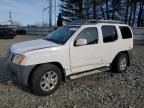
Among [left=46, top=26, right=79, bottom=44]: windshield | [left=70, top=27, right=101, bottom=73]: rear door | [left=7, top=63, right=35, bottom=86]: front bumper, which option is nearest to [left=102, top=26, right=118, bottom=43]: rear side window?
[left=70, top=27, right=101, bottom=73]: rear door

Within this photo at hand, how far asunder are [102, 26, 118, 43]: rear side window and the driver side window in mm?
412

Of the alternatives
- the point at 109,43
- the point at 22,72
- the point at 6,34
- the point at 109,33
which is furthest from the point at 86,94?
the point at 6,34

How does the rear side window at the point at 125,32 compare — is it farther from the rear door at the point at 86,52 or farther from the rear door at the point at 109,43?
the rear door at the point at 86,52

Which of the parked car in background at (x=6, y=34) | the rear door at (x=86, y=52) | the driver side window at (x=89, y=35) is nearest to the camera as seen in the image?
the rear door at (x=86, y=52)

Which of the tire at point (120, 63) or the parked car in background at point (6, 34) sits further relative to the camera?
the parked car in background at point (6, 34)

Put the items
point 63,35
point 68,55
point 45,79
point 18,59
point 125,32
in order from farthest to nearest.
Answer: point 125,32 → point 63,35 → point 68,55 → point 45,79 → point 18,59

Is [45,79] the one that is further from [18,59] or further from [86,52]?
[86,52]

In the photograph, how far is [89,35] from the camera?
255 inches

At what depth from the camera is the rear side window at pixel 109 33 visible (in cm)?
697

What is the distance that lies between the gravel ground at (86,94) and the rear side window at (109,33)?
4.20ft

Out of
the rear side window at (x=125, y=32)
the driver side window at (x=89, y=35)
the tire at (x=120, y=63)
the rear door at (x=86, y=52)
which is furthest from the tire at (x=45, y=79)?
the rear side window at (x=125, y=32)

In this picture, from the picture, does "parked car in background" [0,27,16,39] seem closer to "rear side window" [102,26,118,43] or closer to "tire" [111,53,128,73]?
"tire" [111,53,128,73]

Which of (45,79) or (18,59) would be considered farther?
(45,79)

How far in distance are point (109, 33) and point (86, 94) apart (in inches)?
100
